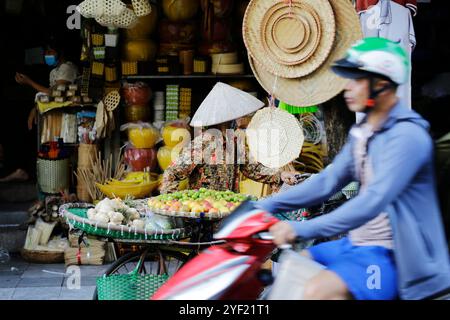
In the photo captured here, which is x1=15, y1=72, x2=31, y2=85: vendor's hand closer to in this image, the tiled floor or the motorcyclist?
the tiled floor

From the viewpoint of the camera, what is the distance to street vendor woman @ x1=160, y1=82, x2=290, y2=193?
5.87m

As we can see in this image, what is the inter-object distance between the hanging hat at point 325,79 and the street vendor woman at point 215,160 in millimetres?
860

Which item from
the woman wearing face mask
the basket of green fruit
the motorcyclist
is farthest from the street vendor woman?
the woman wearing face mask

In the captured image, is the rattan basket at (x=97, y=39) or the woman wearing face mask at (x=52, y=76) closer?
the rattan basket at (x=97, y=39)

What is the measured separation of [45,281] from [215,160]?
229 cm

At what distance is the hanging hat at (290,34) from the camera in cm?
501

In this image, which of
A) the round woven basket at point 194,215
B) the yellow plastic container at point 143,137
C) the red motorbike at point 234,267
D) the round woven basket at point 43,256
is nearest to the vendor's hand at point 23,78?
the yellow plastic container at point 143,137

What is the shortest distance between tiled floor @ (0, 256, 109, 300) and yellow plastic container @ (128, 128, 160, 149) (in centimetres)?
149

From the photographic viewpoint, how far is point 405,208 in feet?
10.2

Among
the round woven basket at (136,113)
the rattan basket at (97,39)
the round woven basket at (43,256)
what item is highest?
the rattan basket at (97,39)

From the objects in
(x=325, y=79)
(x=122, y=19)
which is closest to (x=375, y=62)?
(x=325, y=79)

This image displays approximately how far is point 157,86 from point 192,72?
0.64m

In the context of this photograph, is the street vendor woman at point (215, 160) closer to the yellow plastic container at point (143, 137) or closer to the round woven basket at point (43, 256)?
the yellow plastic container at point (143, 137)

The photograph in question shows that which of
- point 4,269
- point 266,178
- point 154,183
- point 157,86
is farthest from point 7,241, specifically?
point 266,178
